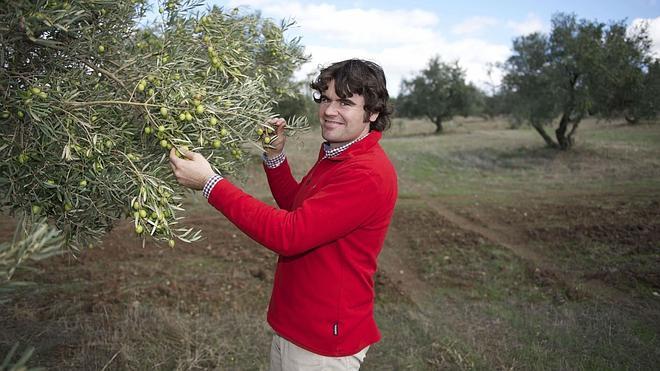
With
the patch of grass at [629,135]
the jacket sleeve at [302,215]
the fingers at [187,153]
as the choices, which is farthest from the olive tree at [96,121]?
the patch of grass at [629,135]

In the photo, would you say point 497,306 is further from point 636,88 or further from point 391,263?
point 636,88

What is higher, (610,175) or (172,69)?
(172,69)

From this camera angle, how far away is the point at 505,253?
34.5 feet

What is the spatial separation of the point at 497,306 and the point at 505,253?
288cm

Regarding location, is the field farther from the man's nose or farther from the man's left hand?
the man's nose

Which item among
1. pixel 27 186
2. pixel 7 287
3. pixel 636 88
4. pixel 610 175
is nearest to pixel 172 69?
pixel 27 186

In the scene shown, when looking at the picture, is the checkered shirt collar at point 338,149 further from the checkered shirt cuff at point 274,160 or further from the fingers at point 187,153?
the fingers at point 187,153

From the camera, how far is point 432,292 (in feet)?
29.1

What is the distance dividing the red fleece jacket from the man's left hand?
11 centimetres

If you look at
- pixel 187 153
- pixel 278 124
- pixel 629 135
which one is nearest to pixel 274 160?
pixel 278 124

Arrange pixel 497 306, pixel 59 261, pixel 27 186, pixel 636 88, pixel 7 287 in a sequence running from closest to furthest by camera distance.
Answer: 1. pixel 7 287
2. pixel 27 186
3. pixel 497 306
4. pixel 59 261
5. pixel 636 88

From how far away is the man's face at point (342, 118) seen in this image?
3309 mm

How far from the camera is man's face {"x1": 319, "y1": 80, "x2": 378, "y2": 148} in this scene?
3.31 meters

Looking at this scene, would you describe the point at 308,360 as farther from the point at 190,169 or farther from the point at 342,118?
the point at 342,118
